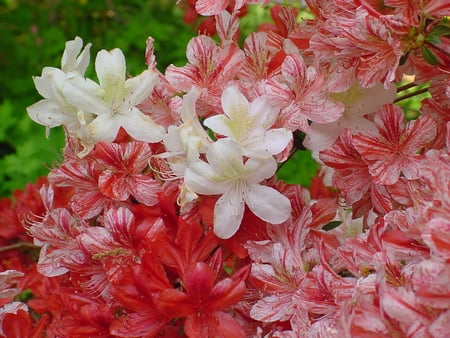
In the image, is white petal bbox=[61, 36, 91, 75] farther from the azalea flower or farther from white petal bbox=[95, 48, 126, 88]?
the azalea flower

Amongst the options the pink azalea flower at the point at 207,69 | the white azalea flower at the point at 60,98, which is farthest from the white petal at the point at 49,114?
the pink azalea flower at the point at 207,69

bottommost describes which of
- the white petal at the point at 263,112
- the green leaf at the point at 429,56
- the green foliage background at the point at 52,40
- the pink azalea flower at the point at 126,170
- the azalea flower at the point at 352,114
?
the green foliage background at the point at 52,40

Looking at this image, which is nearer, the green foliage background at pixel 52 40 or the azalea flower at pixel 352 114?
the azalea flower at pixel 352 114

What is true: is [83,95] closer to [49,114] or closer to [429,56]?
[49,114]

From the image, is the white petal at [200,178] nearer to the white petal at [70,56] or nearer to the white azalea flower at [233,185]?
the white azalea flower at [233,185]

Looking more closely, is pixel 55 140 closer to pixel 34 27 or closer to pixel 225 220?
pixel 34 27

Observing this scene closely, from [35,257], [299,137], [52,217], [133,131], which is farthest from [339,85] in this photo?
[35,257]

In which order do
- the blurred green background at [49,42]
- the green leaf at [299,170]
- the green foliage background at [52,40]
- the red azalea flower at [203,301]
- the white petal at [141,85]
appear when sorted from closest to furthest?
the red azalea flower at [203,301]
the white petal at [141,85]
the green leaf at [299,170]
the blurred green background at [49,42]
the green foliage background at [52,40]
